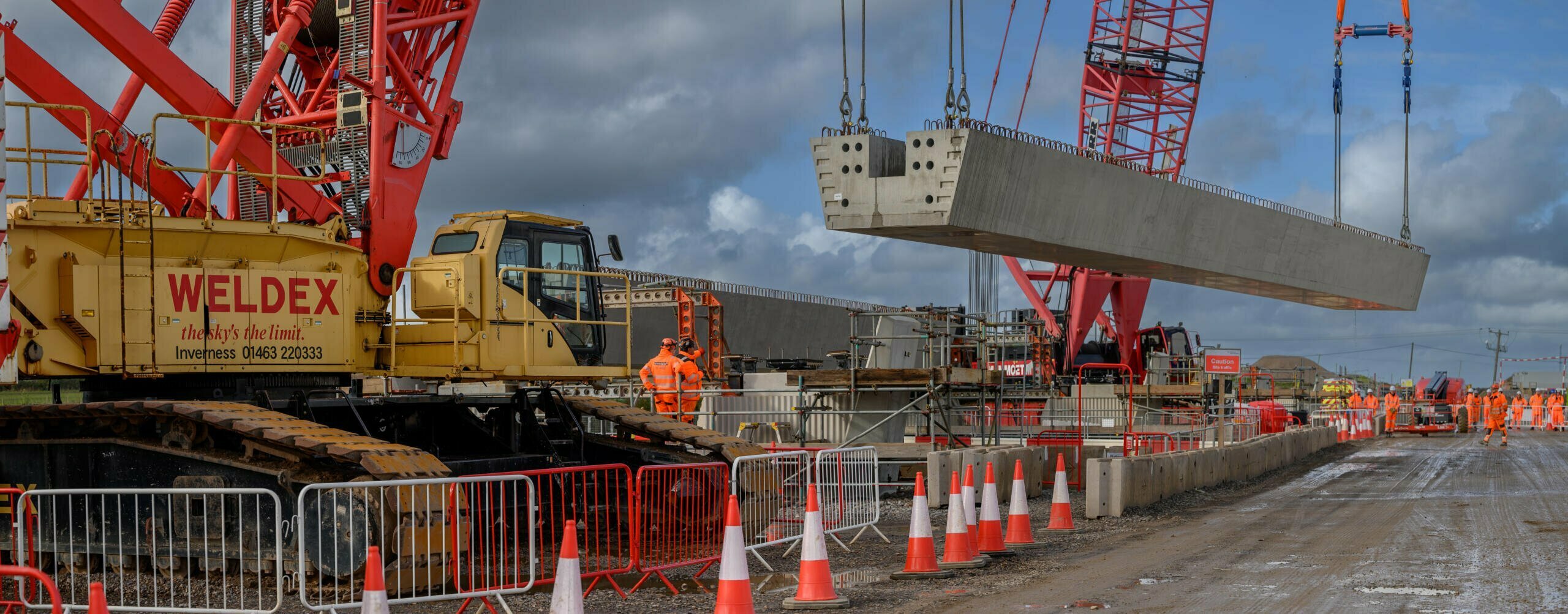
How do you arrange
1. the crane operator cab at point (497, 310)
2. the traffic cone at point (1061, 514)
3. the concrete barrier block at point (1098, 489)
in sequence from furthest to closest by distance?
the concrete barrier block at point (1098, 489), the traffic cone at point (1061, 514), the crane operator cab at point (497, 310)

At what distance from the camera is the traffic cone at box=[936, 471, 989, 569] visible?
1105cm

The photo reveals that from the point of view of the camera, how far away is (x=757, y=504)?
40.4ft

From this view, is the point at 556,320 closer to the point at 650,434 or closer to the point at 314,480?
the point at 650,434

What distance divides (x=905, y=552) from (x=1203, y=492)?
26.4 feet

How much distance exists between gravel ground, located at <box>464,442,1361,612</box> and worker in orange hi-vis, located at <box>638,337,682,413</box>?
13.9ft

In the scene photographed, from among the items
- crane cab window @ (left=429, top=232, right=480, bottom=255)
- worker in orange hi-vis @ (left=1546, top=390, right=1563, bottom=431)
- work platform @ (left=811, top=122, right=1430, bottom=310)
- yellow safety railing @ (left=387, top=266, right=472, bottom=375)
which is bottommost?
worker in orange hi-vis @ (left=1546, top=390, right=1563, bottom=431)

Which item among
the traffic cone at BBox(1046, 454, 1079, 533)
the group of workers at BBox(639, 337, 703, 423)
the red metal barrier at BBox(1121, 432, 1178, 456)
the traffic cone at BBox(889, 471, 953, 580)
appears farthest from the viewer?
the red metal barrier at BBox(1121, 432, 1178, 456)

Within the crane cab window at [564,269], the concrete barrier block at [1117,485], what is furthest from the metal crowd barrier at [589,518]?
the concrete barrier block at [1117,485]

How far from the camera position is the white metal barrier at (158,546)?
32.0 ft

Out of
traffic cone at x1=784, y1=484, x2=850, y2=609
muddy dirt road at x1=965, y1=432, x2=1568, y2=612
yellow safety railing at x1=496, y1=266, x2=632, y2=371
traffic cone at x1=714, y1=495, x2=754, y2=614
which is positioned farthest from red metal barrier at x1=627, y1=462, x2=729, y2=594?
muddy dirt road at x1=965, y1=432, x2=1568, y2=612

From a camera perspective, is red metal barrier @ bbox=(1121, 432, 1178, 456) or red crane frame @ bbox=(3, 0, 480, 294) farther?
red metal barrier @ bbox=(1121, 432, 1178, 456)

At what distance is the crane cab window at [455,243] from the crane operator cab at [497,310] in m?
0.01

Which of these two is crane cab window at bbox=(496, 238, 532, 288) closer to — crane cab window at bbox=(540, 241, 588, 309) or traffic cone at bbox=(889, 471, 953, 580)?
crane cab window at bbox=(540, 241, 588, 309)

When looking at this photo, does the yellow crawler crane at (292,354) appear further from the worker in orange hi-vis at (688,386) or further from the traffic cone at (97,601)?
the worker in orange hi-vis at (688,386)
